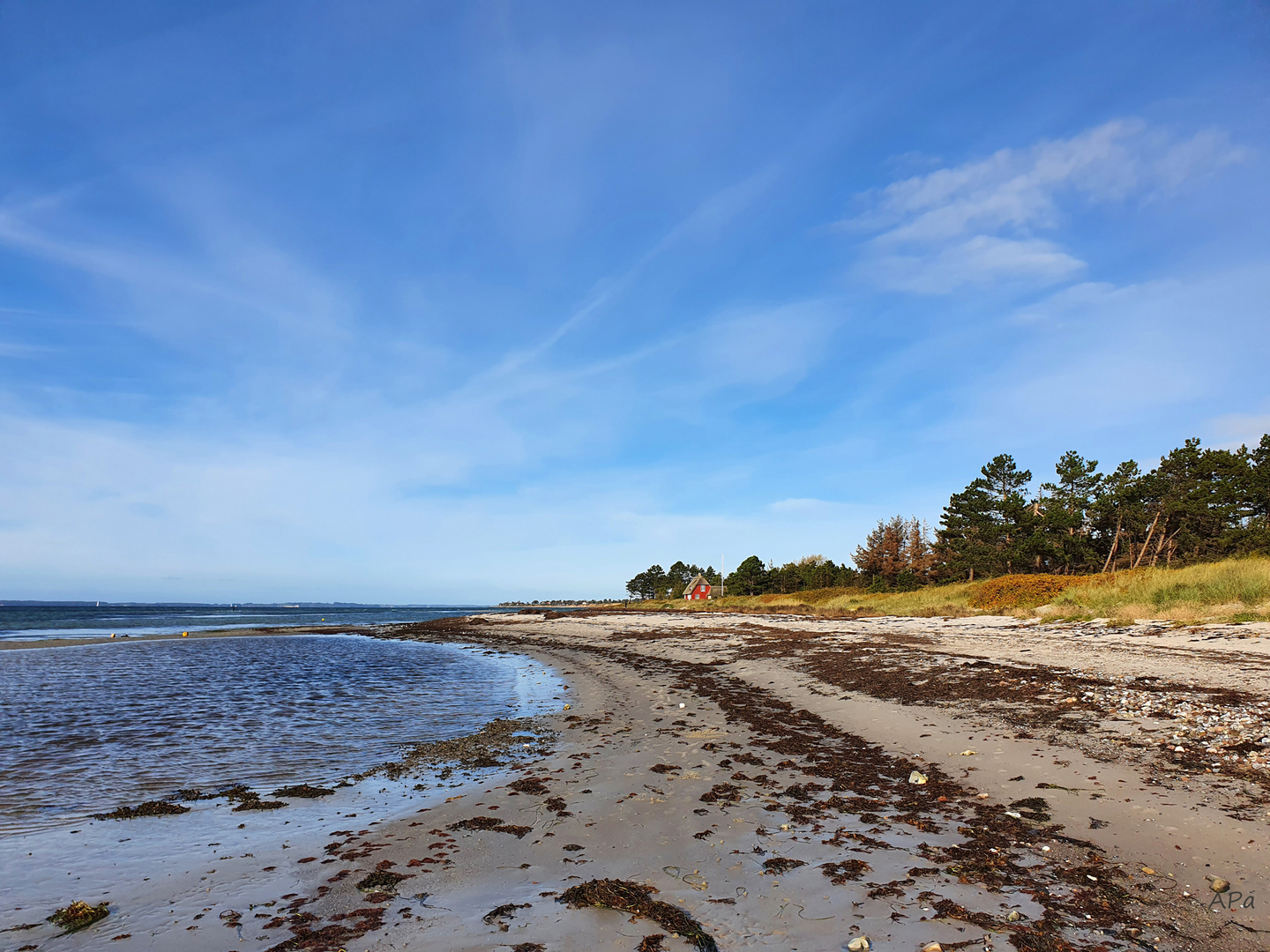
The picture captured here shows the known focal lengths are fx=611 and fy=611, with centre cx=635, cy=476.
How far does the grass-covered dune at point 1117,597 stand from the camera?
19.5m

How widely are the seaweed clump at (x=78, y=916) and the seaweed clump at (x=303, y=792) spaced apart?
11.7ft

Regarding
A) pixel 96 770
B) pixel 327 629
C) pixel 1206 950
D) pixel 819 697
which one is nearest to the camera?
pixel 1206 950

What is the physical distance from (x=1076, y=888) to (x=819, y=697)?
943cm

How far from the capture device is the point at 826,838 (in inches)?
244

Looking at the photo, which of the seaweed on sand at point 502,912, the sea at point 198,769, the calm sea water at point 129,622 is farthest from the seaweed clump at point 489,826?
the calm sea water at point 129,622

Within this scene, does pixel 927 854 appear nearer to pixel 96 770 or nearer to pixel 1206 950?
pixel 1206 950

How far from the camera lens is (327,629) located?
69812 millimetres

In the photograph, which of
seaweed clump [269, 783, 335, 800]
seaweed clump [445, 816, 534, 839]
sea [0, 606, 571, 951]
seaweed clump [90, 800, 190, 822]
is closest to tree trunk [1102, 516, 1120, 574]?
sea [0, 606, 571, 951]

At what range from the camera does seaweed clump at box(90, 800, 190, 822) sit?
793 centimetres

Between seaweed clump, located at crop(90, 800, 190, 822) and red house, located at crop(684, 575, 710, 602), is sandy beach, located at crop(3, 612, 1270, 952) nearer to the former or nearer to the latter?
seaweed clump, located at crop(90, 800, 190, 822)

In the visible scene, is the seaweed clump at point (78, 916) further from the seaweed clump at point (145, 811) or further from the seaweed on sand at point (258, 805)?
the seaweed clump at point (145, 811)

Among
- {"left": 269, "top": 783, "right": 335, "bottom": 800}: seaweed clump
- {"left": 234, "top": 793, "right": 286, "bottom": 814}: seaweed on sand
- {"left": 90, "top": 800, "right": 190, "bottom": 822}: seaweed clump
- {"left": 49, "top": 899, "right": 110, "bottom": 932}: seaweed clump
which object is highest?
{"left": 49, "top": 899, "right": 110, "bottom": 932}: seaweed clump

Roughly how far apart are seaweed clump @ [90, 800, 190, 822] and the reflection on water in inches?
17.4

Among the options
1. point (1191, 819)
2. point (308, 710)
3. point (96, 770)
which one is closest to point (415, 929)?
point (1191, 819)
